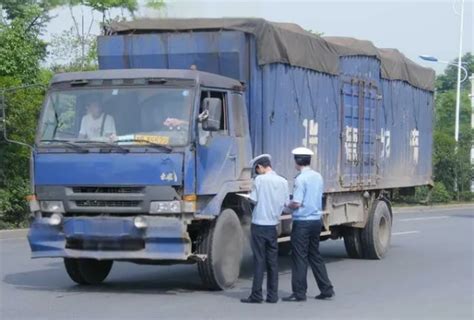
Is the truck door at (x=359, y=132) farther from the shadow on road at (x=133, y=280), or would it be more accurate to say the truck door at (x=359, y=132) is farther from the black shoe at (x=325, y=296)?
the black shoe at (x=325, y=296)

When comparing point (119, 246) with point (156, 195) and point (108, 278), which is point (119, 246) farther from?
point (108, 278)

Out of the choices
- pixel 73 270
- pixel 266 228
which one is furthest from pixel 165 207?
pixel 73 270

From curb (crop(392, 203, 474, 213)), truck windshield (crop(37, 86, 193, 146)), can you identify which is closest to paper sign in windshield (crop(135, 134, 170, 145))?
truck windshield (crop(37, 86, 193, 146))

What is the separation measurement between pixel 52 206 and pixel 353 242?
6.39m

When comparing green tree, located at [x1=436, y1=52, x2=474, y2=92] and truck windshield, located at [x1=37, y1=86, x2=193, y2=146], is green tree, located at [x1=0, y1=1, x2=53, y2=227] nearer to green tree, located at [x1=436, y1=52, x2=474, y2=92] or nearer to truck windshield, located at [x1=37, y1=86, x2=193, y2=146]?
truck windshield, located at [x1=37, y1=86, x2=193, y2=146]

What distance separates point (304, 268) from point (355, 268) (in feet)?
13.1

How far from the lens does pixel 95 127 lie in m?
10.2

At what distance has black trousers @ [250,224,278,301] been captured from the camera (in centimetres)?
977

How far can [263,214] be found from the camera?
977 cm

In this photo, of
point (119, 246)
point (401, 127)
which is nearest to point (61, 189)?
point (119, 246)

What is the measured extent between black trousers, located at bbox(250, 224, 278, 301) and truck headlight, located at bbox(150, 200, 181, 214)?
0.89 metres

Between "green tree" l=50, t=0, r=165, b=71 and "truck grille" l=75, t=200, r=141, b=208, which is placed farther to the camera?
"green tree" l=50, t=0, r=165, b=71

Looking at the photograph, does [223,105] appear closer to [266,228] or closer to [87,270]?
[266,228]

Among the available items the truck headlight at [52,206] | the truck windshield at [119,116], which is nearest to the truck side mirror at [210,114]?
the truck windshield at [119,116]
